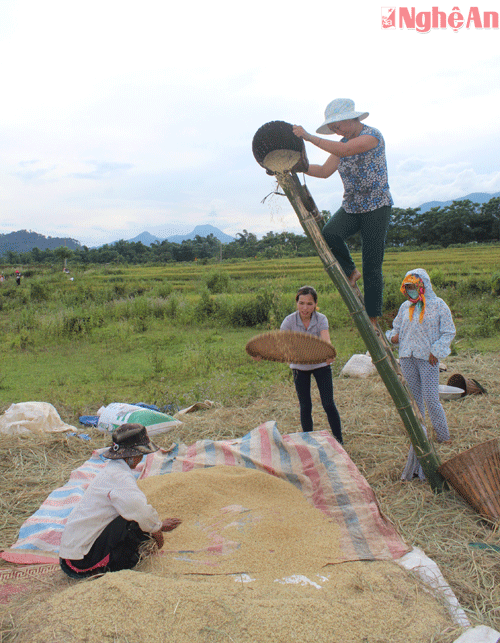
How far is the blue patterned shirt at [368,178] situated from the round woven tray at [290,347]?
828mm

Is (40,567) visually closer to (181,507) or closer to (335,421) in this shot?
(181,507)

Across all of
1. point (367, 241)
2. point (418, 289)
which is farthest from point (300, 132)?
point (418, 289)

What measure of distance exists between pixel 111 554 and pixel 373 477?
1.90 meters

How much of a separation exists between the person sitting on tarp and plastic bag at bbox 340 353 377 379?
4.28 meters

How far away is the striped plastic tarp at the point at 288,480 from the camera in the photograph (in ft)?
7.70

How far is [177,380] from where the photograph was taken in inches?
261

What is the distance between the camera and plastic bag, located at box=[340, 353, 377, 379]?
234 inches

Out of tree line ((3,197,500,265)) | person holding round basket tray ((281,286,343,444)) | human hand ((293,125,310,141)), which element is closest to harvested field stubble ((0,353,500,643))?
person holding round basket tray ((281,286,343,444))

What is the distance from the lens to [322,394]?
11.7 ft

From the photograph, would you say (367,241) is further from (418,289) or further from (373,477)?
(373,477)

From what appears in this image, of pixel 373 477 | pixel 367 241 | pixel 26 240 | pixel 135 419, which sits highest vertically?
pixel 26 240

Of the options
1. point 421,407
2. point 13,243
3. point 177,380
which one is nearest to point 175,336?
point 177,380

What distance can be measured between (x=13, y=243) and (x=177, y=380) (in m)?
96.6

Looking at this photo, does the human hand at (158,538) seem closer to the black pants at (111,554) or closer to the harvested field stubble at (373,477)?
the black pants at (111,554)
